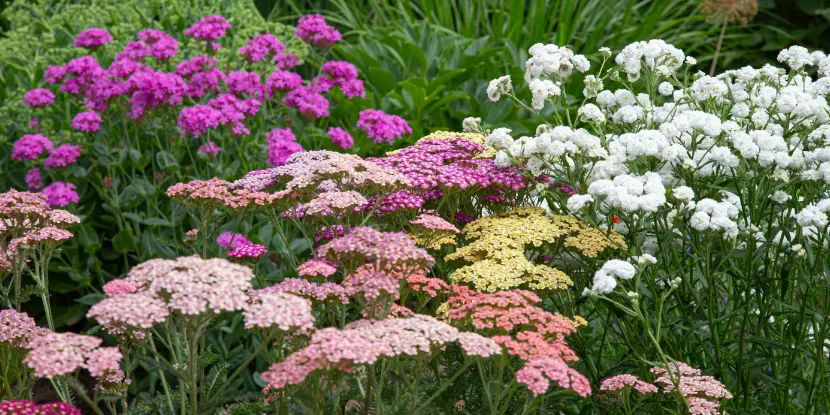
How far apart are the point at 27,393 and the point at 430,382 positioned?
1.27 m

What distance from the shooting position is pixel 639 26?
744 centimetres

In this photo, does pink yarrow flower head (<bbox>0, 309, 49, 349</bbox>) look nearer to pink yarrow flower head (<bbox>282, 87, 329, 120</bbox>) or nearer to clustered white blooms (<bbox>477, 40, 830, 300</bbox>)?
clustered white blooms (<bbox>477, 40, 830, 300</bbox>)

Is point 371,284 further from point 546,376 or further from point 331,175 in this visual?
point 331,175

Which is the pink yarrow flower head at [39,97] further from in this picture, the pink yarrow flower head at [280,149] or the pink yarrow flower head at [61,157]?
the pink yarrow flower head at [280,149]

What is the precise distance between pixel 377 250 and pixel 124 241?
8.43ft

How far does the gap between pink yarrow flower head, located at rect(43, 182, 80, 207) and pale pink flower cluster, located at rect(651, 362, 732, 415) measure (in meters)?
2.90

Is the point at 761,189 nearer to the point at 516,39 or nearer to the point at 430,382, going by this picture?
the point at 430,382

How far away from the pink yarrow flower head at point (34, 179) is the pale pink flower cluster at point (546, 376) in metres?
3.28

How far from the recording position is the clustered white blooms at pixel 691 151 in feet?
9.00

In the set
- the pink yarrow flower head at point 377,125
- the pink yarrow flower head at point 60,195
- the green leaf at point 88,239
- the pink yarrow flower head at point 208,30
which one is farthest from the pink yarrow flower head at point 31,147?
the pink yarrow flower head at point 377,125

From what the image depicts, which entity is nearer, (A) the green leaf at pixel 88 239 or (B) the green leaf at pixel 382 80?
(A) the green leaf at pixel 88 239

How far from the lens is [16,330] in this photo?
8.46 ft

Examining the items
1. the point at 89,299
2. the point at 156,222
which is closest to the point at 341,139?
the point at 156,222

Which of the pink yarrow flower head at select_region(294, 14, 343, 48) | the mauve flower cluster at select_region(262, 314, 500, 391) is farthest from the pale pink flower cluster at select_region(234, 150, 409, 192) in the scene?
the pink yarrow flower head at select_region(294, 14, 343, 48)
